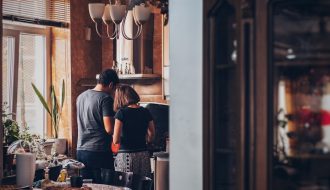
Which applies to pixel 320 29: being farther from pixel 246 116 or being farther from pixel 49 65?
pixel 49 65

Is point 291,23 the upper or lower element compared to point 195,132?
upper

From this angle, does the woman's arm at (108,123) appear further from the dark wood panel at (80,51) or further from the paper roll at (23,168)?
the dark wood panel at (80,51)

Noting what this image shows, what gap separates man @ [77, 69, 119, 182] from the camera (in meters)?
Result: 5.41

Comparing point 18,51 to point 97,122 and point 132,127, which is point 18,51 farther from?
point 132,127

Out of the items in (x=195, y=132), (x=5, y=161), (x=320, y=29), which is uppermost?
(x=320, y=29)

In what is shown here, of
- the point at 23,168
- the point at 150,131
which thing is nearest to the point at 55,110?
the point at 150,131

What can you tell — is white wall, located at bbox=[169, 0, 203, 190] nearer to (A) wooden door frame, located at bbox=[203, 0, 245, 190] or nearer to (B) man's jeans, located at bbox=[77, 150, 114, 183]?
(A) wooden door frame, located at bbox=[203, 0, 245, 190]

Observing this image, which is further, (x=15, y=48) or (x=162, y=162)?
(x=15, y=48)

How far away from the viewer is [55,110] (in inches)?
299

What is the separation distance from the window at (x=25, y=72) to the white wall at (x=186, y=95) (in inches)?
187

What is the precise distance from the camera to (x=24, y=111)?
293 inches

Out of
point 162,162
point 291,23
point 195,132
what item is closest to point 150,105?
point 162,162

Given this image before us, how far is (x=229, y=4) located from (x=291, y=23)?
264 mm

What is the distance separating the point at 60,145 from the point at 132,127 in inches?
104
